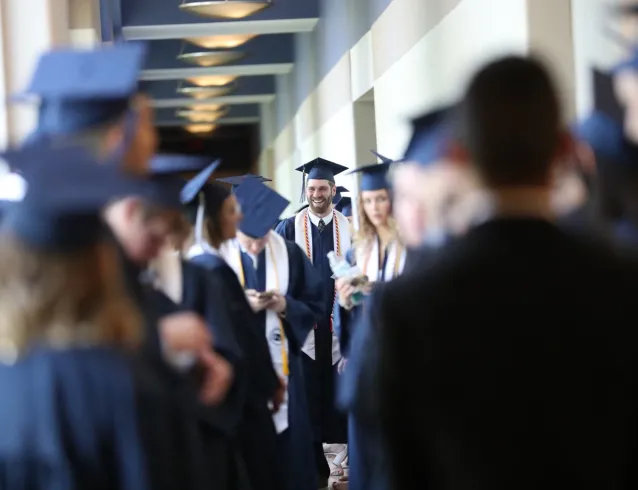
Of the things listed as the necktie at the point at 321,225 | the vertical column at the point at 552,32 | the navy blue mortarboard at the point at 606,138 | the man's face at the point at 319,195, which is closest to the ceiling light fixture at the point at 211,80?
the man's face at the point at 319,195

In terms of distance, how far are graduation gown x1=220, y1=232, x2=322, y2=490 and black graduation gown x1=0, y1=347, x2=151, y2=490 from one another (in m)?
3.23

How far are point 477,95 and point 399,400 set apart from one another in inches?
22.9

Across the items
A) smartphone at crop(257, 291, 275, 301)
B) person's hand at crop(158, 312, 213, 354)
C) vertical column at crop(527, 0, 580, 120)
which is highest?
vertical column at crop(527, 0, 580, 120)

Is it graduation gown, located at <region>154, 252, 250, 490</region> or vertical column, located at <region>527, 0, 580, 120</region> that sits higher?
vertical column, located at <region>527, 0, 580, 120</region>

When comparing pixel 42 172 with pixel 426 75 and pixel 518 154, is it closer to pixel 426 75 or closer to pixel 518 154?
pixel 518 154

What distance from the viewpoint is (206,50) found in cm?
2270

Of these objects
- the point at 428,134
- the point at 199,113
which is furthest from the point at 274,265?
the point at 199,113

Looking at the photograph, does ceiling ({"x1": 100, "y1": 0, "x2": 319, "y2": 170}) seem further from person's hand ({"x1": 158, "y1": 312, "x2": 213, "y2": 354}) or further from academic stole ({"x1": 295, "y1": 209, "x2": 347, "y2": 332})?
person's hand ({"x1": 158, "y1": 312, "x2": 213, "y2": 354})

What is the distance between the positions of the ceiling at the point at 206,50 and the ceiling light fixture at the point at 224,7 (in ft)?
1.23

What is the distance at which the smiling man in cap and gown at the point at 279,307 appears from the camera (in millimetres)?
6098

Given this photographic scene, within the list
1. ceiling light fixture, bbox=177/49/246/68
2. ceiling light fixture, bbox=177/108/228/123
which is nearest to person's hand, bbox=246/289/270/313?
ceiling light fixture, bbox=177/49/246/68

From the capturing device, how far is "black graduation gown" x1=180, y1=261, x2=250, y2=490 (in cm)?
453

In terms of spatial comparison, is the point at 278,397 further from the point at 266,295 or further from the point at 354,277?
the point at 354,277

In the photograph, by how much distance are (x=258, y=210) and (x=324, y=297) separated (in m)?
1.10
